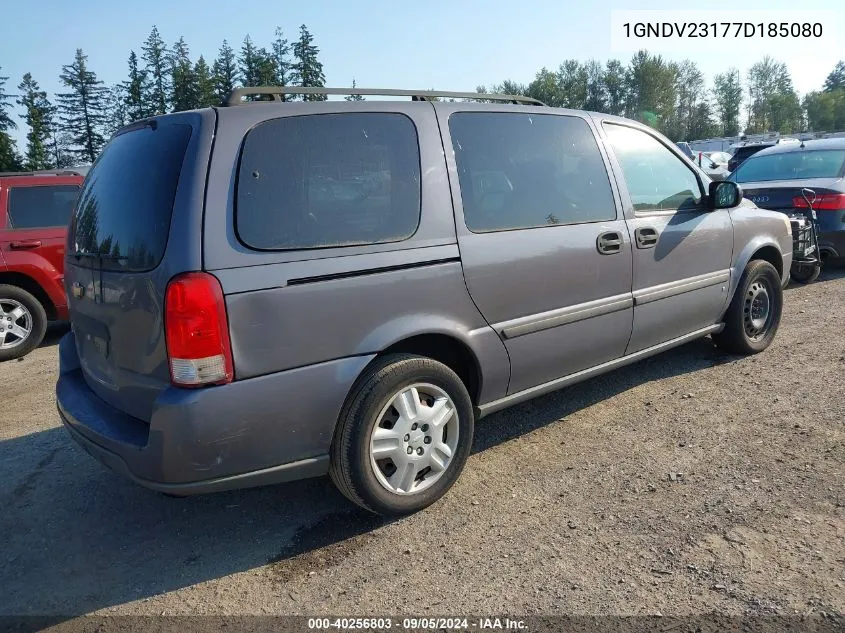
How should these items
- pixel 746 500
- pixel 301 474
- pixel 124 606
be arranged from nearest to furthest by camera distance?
pixel 124 606 < pixel 301 474 < pixel 746 500

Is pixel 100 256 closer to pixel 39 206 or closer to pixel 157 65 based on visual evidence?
pixel 39 206

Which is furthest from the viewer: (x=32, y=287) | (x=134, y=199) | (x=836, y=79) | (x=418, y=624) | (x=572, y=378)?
(x=836, y=79)

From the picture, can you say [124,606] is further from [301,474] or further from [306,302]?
[306,302]

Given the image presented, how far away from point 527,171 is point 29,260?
5459mm

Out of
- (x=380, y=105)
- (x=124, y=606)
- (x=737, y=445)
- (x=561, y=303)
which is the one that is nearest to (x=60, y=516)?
(x=124, y=606)

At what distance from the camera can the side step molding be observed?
3.41m

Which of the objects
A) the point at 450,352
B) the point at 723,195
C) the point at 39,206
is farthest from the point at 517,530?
the point at 39,206

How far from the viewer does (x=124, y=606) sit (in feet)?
8.45

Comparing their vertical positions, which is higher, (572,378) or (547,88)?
(547,88)

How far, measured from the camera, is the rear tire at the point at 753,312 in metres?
4.94

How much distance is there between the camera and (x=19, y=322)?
668 cm

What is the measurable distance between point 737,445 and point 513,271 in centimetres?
162

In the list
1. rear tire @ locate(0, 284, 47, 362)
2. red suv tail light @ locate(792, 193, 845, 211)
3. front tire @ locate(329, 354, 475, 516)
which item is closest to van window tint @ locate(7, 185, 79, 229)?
rear tire @ locate(0, 284, 47, 362)

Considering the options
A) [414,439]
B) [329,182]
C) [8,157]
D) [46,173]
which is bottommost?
[414,439]
